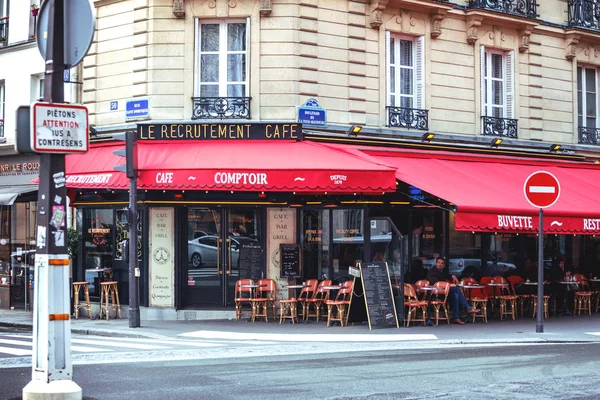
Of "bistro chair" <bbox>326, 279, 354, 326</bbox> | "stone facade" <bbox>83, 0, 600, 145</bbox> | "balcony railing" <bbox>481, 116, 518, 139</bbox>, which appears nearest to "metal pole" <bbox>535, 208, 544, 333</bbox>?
"bistro chair" <bbox>326, 279, 354, 326</bbox>

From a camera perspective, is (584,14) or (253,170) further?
(584,14)

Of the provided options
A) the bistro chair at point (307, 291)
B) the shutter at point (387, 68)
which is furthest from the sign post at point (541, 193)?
the shutter at point (387, 68)

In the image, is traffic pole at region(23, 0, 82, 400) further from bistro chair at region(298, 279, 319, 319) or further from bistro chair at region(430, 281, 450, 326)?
bistro chair at region(430, 281, 450, 326)

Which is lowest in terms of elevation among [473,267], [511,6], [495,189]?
[473,267]

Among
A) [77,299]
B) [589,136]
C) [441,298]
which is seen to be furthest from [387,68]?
[77,299]

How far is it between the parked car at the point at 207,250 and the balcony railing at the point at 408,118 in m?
4.23

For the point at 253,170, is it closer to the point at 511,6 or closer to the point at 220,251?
the point at 220,251

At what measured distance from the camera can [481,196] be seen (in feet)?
62.3

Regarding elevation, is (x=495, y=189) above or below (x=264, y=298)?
above

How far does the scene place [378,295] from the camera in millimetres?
18266

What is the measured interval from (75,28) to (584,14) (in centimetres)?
1894

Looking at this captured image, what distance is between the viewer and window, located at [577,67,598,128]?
82.3 ft

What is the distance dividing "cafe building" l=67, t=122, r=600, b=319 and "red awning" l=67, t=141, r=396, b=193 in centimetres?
3

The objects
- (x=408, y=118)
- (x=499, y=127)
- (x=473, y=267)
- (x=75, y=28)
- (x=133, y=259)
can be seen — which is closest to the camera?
(x=75, y=28)
